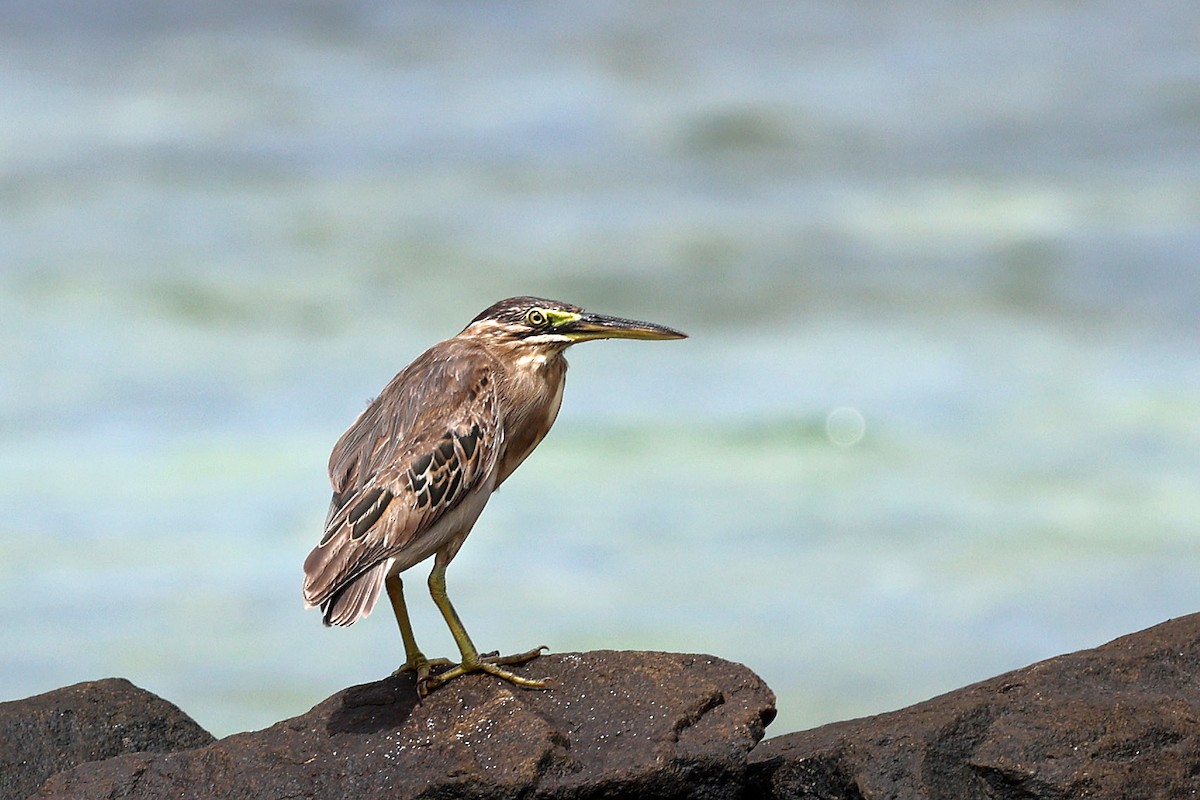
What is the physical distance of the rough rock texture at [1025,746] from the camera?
7.80 meters

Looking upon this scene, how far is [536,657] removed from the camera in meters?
8.98

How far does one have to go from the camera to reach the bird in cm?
824

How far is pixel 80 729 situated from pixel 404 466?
325 cm

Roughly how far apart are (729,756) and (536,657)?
57.0 inches

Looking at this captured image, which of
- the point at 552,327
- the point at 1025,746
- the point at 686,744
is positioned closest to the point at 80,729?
the point at 552,327

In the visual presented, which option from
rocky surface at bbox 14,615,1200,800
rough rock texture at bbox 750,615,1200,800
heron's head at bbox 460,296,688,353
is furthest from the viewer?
heron's head at bbox 460,296,688,353

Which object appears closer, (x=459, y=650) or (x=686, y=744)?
(x=686, y=744)

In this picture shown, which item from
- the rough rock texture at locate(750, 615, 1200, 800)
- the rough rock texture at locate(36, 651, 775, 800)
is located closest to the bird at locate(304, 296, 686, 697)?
the rough rock texture at locate(36, 651, 775, 800)

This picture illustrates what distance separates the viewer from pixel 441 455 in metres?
8.48

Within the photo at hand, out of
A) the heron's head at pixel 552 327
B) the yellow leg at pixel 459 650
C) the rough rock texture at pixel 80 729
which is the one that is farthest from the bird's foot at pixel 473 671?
the rough rock texture at pixel 80 729

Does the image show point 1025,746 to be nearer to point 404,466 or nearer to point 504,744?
point 504,744

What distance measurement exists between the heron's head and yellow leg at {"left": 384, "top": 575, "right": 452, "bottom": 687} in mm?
1566

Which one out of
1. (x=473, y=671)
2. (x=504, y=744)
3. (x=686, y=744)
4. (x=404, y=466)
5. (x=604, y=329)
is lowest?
(x=686, y=744)

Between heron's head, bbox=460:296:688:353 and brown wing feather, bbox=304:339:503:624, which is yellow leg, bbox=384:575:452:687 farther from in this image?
heron's head, bbox=460:296:688:353
